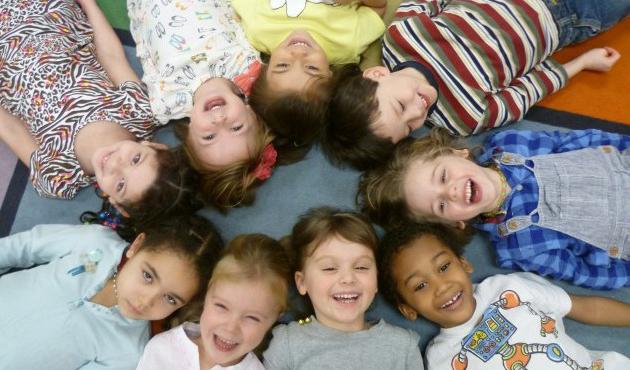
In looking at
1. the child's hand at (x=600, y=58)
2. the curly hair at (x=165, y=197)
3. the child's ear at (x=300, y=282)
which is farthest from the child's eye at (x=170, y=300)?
the child's hand at (x=600, y=58)

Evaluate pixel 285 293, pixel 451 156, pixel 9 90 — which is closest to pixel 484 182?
pixel 451 156

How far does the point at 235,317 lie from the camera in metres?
1.25

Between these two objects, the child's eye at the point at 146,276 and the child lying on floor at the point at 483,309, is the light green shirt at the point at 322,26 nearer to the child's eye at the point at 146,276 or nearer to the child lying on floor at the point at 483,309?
the child lying on floor at the point at 483,309

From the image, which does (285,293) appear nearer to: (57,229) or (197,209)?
(197,209)

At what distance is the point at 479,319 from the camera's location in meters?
1.33

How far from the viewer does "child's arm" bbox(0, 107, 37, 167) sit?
5.03 feet

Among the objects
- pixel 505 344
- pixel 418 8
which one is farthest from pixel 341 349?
pixel 418 8

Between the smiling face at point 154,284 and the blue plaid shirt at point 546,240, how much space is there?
0.84m

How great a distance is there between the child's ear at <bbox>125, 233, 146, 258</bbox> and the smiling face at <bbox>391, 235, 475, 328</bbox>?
26.5 inches

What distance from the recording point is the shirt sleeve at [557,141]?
146 centimetres

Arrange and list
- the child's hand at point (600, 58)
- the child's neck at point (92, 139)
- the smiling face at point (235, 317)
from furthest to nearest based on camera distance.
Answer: the child's hand at point (600, 58) < the child's neck at point (92, 139) < the smiling face at point (235, 317)

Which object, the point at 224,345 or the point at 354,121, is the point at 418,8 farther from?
the point at 224,345

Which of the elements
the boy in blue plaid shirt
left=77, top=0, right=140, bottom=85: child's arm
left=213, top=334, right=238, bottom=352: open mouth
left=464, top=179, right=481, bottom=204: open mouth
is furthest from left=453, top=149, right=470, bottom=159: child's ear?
left=77, top=0, right=140, bottom=85: child's arm

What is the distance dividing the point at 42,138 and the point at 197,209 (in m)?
0.50
